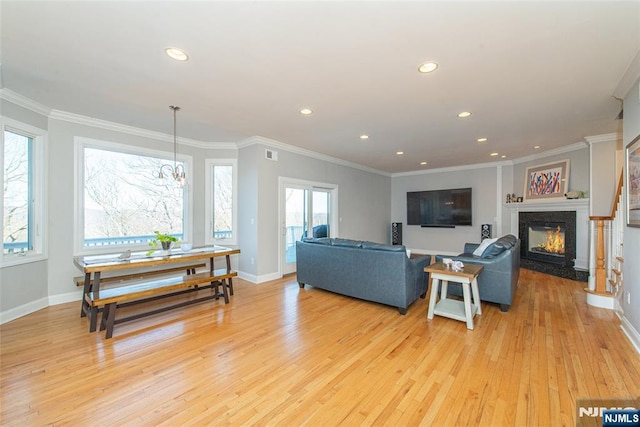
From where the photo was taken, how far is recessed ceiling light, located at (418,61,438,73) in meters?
2.37

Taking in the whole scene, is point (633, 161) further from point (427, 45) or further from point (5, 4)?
point (5, 4)

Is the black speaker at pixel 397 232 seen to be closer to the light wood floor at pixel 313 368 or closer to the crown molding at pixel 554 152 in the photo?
the crown molding at pixel 554 152

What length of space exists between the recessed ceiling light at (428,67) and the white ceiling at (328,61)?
8 centimetres

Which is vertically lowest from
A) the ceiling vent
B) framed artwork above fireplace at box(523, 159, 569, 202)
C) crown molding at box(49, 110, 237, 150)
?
framed artwork above fireplace at box(523, 159, 569, 202)

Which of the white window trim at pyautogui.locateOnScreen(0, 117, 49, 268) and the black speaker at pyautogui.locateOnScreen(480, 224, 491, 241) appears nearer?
the white window trim at pyautogui.locateOnScreen(0, 117, 49, 268)

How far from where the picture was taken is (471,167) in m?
7.26

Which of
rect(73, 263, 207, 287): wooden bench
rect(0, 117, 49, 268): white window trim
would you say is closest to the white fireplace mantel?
rect(73, 263, 207, 287): wooden bench

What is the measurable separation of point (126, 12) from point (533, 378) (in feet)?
13.1

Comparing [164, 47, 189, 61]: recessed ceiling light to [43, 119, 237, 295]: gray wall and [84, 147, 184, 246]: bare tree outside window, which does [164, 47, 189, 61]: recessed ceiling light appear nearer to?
[43, 119, 237, 295]: gray wall

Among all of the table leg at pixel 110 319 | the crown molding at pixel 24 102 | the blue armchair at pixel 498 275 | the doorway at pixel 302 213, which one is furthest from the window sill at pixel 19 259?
the blue armchair at pixel 498 275

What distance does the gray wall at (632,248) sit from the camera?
8.43ft

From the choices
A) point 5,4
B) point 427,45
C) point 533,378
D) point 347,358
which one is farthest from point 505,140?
point 5,4

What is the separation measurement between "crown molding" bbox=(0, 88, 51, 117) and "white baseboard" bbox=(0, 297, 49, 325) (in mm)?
2473

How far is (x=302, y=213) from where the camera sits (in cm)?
577
